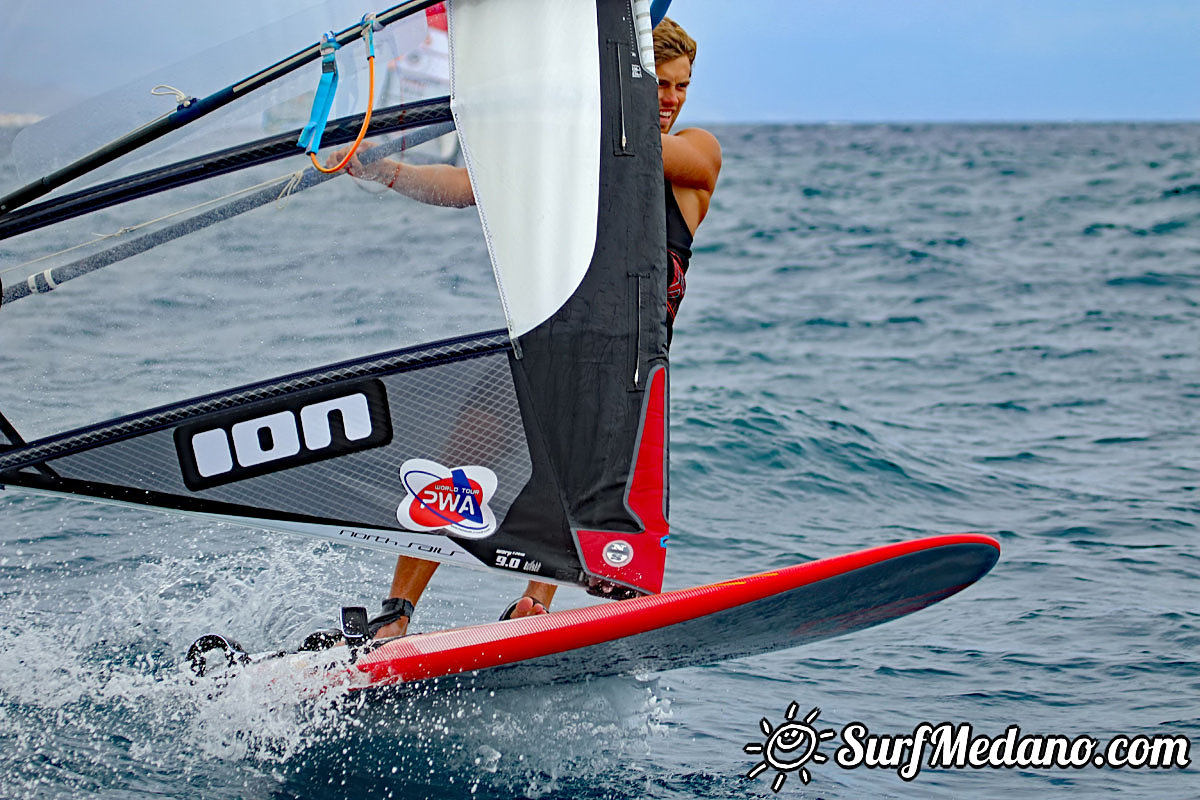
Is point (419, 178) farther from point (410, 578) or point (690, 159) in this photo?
point (410, 578)

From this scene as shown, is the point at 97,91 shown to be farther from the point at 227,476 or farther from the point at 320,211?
the point at 227,476

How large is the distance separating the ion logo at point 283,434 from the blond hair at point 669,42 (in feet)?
3.93

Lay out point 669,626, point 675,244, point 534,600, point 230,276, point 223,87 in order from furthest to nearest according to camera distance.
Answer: point 534,600 → point 675,244 → point 669,626 → point 230,276 → point 223,87

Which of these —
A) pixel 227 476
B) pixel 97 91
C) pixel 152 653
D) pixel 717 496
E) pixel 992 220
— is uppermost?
pixel 992 220

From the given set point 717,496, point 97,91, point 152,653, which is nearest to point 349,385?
point 97,91

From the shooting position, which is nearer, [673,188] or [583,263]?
[583,263]

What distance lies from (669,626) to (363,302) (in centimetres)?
113

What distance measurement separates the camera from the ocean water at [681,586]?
279 cm

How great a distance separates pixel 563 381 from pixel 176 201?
3.34ft

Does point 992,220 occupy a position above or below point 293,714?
above

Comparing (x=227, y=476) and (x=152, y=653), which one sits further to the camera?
(x=152, y=653)

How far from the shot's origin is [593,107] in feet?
9.24

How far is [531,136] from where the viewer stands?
280cm

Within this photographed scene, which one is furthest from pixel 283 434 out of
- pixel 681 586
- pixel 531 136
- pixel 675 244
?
pixel 681 586
